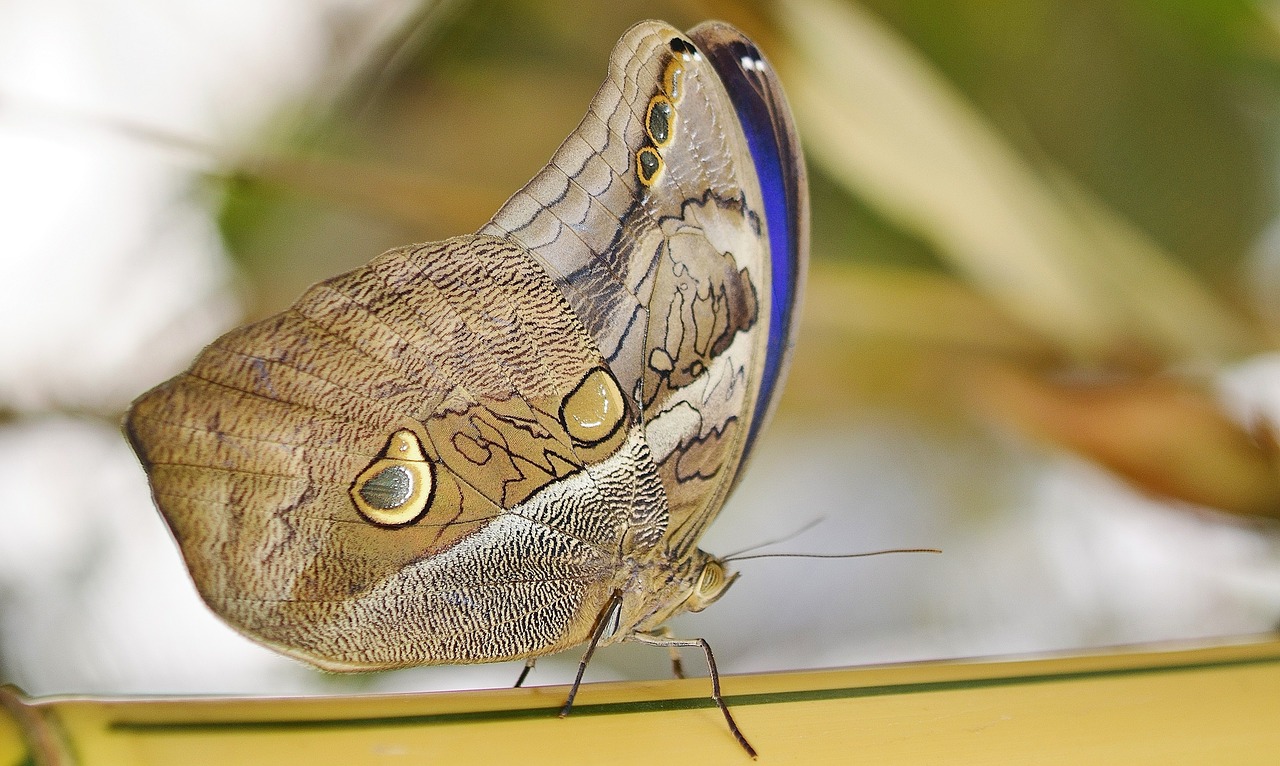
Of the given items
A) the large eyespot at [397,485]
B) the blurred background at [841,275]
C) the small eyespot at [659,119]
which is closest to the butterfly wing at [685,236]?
the small eyespot at [659,119]


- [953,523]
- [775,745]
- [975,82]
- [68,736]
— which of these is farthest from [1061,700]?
[975,82]

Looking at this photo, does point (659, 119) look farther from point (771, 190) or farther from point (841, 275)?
point (841, 275)

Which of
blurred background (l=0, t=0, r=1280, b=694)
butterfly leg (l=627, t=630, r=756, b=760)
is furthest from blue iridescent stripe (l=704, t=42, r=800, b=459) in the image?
blurred background (l=0, t=0, r=1280, b=694)

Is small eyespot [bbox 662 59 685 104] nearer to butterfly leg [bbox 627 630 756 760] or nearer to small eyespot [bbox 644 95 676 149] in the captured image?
small eyespot [bbox 644 95 676 149]

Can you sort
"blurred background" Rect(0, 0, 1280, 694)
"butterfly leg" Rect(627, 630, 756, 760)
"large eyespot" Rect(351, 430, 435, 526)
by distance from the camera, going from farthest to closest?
"blurred background" Rect(0, 0, 1280, 694) → "large eyespot" Rect(351, 430, 435, 526) → "butterfly leg" Rect(627, 630, 756, 760)

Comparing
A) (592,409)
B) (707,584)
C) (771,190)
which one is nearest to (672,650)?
(707,584)

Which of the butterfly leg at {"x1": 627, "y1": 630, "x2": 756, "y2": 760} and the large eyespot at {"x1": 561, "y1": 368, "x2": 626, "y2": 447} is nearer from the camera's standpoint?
the butterfly leg at {"x1": 627, "y1": 630, "x2": 756, "y2": 760}

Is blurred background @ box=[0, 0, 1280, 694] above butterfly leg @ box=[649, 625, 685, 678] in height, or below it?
above
